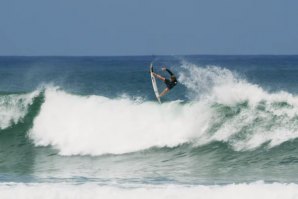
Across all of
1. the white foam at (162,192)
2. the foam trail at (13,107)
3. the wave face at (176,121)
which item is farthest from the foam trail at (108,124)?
the white foam at (162,192)

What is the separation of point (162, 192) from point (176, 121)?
8135 mm

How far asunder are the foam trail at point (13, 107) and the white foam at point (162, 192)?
10.7 m

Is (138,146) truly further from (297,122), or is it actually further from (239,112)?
(297,122)

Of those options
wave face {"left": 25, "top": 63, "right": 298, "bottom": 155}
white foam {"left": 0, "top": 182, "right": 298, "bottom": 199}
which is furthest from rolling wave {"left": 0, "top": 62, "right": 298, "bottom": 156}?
white foam {"left": 0, "top": 182, "right": 298, "bottom": 199}

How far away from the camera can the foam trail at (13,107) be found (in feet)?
86.6

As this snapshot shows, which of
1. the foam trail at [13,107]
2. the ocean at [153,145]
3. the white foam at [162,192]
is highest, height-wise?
the foam trail at [13,107]

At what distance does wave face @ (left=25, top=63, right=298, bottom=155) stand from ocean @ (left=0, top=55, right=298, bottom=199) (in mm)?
34

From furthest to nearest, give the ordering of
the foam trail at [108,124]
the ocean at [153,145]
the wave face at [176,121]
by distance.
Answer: the foam trail at [108,124] < the wave face at [176,121] < the ocean at [153,145]

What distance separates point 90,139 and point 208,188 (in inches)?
339

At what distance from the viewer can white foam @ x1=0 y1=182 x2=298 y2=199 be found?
15094 mm

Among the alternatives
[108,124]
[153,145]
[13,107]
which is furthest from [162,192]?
[13,107]

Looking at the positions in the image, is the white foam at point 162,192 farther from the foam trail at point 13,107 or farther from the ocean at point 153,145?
the foam trail at point 13,107

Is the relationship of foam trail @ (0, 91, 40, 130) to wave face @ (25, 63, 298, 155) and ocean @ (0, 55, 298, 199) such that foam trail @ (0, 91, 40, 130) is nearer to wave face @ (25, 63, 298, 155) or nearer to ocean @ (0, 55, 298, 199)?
ocean @ (0, 55, 298, 199)

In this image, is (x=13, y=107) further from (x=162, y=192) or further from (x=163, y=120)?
(x=162, y=192)
